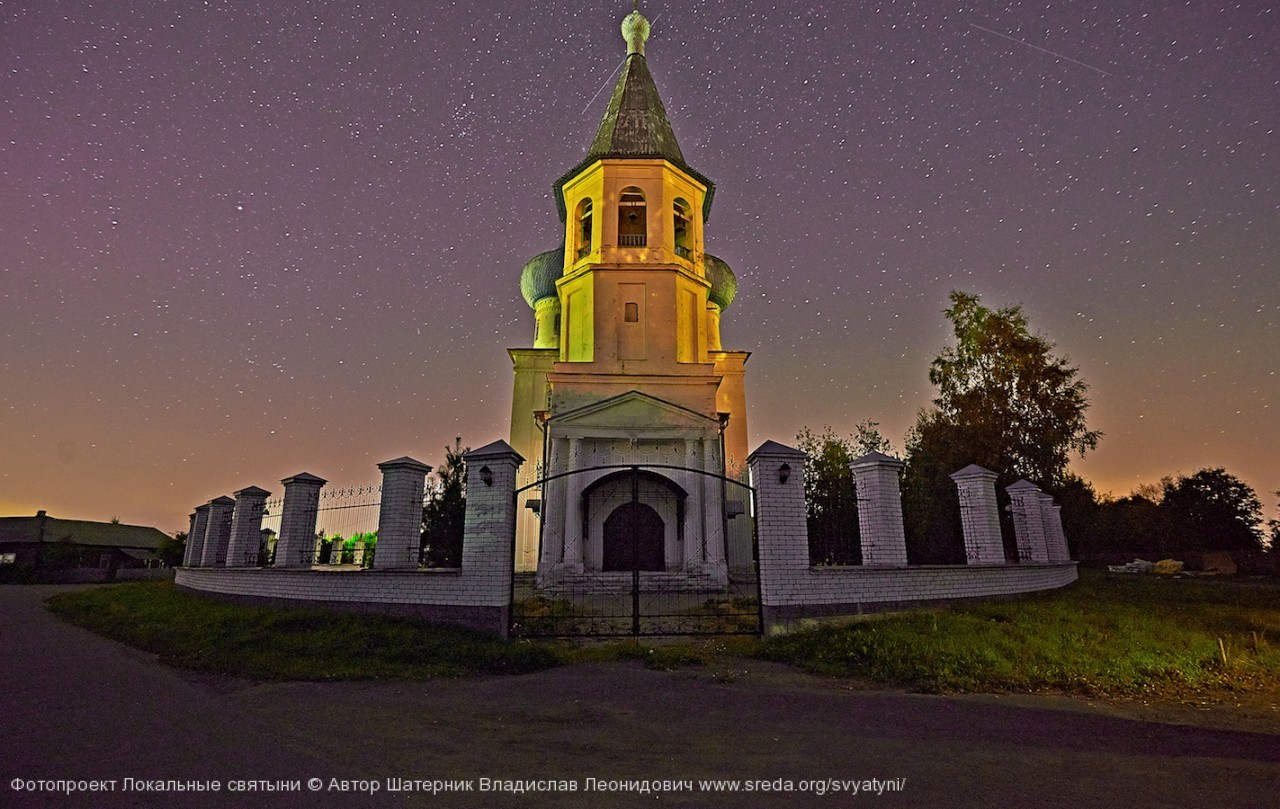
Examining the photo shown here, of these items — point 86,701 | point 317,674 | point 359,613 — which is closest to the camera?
point 86,701

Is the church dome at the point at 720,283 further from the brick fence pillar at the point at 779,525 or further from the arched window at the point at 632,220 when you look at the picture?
the brick fence pillar at the point at 779,525

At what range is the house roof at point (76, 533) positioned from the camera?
147 ft

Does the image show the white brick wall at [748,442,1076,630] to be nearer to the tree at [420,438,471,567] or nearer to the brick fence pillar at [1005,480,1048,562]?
the brick fence pillar at [1005,480,1048,562]

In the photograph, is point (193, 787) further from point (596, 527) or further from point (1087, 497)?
point (1087, 497)

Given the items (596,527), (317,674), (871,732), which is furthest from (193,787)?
(596,527)

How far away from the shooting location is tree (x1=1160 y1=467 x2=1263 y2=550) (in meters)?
38.8

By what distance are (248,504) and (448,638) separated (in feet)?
28.6

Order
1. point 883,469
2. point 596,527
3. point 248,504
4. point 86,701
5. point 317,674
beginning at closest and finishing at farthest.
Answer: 1. point 86,701
2. point 317,674
3. point 883,469
4. point 248,504
5. point 596,527

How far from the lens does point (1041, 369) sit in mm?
23141

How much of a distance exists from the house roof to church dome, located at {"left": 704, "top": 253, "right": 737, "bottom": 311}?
4991 centimetres

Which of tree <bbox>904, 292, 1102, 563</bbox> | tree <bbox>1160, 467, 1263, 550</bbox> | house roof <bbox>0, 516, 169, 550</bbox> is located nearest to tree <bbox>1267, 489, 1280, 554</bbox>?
tree <bbox>1160, 467, 1263, 550</bbox>

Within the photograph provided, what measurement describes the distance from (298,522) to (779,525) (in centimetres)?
873

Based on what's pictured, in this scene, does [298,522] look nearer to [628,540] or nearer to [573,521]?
[573,521]

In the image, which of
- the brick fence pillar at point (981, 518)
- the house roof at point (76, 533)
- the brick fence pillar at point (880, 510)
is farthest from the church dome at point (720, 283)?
the house roof at point (76, 533)
